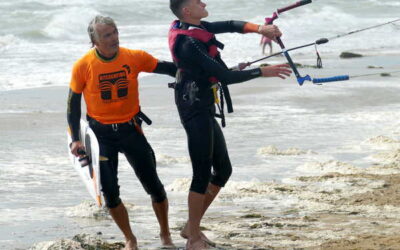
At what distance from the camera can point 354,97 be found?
14602 millimetres

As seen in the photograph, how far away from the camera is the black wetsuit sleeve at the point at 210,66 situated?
550 centimetres

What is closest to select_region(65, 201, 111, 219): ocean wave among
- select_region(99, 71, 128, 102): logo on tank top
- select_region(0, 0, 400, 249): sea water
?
select_region(0, 0, 400, 249): sea water

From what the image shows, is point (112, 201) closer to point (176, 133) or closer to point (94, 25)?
point (94, 25)

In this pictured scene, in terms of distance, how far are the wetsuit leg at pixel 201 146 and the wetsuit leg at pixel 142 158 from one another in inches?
10.5

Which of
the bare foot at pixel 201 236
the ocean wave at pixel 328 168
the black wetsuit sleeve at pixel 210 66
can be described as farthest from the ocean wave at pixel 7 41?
the black wetsuit sleeve at pixel 210 66

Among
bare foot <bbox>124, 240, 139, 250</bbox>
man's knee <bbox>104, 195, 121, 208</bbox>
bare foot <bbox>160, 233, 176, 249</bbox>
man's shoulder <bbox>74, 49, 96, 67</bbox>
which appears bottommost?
bare foot <bbox>160, 233, 176, 249</bbox>

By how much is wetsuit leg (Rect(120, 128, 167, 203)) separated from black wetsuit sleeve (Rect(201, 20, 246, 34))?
83 centimetres

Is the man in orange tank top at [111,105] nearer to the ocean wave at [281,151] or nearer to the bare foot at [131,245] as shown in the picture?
the bare foot at [131,245]

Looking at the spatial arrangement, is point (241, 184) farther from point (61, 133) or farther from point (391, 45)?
point (391, 45)

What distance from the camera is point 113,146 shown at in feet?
18.7

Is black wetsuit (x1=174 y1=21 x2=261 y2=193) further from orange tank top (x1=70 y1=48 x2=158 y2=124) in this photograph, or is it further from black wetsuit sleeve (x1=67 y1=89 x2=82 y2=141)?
black wetsuit sleeve (x1=67 y1=89 x2=82 y2=141)

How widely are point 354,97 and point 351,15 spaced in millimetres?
25128

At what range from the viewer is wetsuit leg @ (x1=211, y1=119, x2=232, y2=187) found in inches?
231

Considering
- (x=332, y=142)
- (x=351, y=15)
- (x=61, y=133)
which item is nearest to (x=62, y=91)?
(x=61, y=133)
